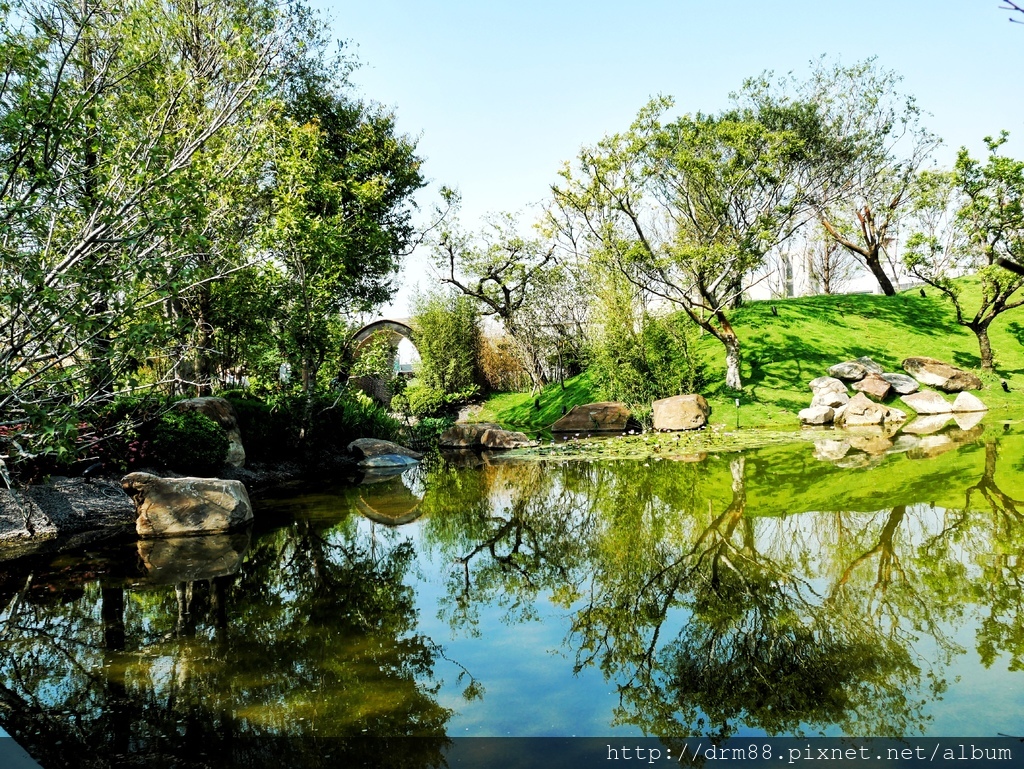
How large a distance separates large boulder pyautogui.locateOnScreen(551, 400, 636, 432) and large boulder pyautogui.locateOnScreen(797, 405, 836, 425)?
5.34 meters

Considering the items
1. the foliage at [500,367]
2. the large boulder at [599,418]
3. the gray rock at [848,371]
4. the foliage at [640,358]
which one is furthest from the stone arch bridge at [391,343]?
the gray rock at [848,371]

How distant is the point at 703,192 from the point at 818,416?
304 inches

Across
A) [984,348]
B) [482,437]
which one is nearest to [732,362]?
[984,348]

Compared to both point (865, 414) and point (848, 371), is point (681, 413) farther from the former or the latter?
point (848, 371)

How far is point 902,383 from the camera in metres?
21.0

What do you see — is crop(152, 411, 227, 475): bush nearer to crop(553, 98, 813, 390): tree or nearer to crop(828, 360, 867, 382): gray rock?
crop(553, 98, 813, 390): tree

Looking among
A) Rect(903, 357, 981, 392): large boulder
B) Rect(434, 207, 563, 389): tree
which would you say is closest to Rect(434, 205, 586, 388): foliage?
Rect(434, 207, 563, 389): tree

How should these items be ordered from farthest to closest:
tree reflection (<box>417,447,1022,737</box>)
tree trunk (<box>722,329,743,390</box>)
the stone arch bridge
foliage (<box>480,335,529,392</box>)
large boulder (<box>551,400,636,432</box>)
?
foliage (<box>480,335,529,392</box>) → the stone arch bridge → large boulder (<box>551,400,636,432</box>) → tree trunk (<box>722,329,743,390</box>) → tree reflection (<box>417,447,1022,737</box>)

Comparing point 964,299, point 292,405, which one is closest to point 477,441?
point 292,405

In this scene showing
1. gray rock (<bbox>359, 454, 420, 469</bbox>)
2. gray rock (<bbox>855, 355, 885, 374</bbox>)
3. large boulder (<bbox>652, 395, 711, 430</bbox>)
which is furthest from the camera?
gray rock (<bbox>855, 355, 885, 374</bbox>)

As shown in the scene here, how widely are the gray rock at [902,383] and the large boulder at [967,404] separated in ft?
3.91

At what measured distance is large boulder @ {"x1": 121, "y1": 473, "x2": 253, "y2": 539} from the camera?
895 centimetres

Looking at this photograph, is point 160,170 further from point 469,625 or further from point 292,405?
point 292,405

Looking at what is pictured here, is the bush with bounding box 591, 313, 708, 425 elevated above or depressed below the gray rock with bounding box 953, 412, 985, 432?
above
